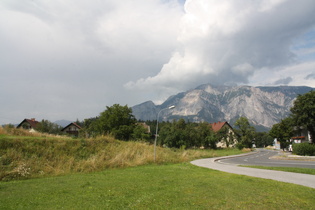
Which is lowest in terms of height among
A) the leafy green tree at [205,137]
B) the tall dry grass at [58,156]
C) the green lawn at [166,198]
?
A: the green lawn at [166,198]

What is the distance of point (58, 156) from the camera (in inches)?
681

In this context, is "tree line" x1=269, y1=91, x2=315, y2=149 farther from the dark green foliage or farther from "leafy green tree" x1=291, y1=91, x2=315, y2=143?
the dark green foliage

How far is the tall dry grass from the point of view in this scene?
13625mm

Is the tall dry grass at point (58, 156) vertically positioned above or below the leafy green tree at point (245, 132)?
below

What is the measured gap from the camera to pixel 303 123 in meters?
38.6

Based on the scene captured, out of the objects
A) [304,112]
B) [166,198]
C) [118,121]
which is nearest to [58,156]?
[166,198]

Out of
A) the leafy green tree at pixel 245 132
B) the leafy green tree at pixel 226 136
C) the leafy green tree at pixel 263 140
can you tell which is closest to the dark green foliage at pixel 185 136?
the leafy green tree at pixel 226 136

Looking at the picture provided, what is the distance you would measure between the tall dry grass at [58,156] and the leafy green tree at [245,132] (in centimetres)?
4152

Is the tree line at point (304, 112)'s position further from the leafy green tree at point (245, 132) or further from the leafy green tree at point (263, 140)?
the leafy green tree at point (263, 140)

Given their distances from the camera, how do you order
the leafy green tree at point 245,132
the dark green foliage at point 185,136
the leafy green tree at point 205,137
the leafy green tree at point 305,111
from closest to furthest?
1. the leafy green tree at point 305,111
2. the dark green foliage at point 185,136
3. the leafy green tree at point 205,137
4. the leafy green tree at point 245,132

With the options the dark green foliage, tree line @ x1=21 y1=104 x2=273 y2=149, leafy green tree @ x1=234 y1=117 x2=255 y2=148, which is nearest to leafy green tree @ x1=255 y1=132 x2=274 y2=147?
tree line @ x1=21 y1=104 x2=273 y2=149

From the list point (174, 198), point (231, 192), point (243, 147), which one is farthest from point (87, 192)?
point (243, 147)

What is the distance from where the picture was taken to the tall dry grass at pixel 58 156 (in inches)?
536

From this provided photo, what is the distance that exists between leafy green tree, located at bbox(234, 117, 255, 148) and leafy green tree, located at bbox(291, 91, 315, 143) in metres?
20.2
